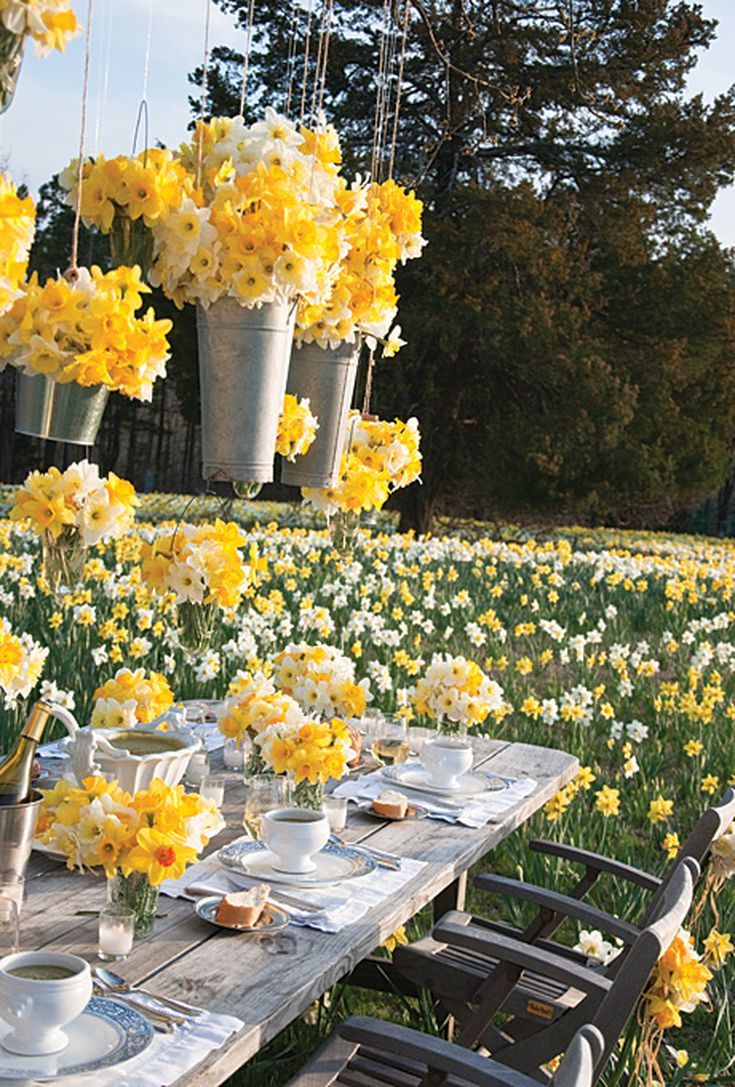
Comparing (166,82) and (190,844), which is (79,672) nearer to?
(166,82)

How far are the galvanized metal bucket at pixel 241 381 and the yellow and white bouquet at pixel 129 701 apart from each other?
0.68 metres

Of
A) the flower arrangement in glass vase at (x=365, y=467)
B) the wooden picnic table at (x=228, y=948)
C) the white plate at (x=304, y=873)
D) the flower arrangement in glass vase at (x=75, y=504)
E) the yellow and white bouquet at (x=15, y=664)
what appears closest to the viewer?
the wooden picnic table at (x=228, y=948)

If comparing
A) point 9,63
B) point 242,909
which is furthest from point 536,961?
point 9,63

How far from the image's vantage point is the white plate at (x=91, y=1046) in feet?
4.99

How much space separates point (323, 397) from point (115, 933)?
3.74 ft

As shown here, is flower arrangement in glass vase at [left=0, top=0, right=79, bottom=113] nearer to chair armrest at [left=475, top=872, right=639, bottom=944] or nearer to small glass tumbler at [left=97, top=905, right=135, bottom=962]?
small glass tumbler at [left=97, top=905, right=135, bottom=962]

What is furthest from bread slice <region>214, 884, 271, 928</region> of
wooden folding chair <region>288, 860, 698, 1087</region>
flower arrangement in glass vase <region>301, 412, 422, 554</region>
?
flower arrangement in glass vase <region>301, 412, 422, 554</region>

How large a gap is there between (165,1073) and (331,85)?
15060 millimetres

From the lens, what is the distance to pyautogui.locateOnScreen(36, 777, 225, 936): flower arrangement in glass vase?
1.90 meters

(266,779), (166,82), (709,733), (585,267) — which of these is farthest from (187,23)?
(585,267)

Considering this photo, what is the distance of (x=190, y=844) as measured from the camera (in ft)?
6.31

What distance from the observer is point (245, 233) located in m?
2.00

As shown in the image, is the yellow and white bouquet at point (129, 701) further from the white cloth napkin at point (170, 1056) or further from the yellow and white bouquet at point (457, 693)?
the white cloth napkin at point (170, 1056)

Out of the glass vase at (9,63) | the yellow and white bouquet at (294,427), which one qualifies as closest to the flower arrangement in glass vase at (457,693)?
the yellow and white bouquet at (294,427)
